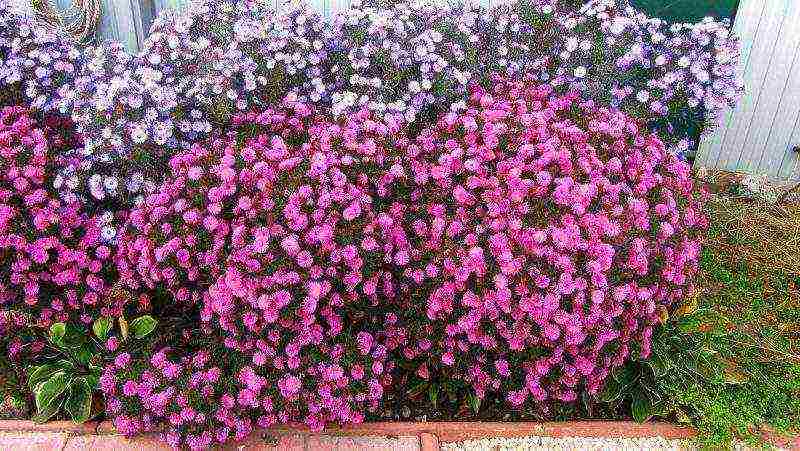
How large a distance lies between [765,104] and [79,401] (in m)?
4.16

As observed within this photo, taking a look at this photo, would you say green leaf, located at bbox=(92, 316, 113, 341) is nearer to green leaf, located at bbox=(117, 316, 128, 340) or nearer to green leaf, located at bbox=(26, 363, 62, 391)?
green leaf, located at bbox=(117, 316, 128, 340)

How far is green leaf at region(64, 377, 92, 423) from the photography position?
2656 mm

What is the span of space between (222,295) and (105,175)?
2.86 feet

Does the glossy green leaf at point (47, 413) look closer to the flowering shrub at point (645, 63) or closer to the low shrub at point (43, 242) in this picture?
the low shrub at point (43, 242)

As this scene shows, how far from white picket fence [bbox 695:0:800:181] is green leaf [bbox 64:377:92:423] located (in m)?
3.84

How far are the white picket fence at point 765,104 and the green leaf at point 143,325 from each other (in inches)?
139

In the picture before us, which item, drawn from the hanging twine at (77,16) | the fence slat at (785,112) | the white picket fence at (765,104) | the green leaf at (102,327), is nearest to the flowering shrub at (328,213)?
the green leaf at (102,327)

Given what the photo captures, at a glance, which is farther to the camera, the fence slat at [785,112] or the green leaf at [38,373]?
the fence slat at [785,112]

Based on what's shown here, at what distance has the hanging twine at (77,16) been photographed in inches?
155

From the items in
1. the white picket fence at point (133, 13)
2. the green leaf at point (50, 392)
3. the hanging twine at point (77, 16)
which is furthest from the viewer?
the white picket fence at point (133, 13)

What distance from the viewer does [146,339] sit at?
2885 millimetres

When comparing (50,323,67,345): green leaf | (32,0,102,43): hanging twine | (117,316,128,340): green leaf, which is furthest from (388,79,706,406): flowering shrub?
(32,0,102,43): hanging twine

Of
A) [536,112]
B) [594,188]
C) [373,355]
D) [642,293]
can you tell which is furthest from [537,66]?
[373,355]

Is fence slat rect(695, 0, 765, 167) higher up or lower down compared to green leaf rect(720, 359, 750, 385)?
higher up
